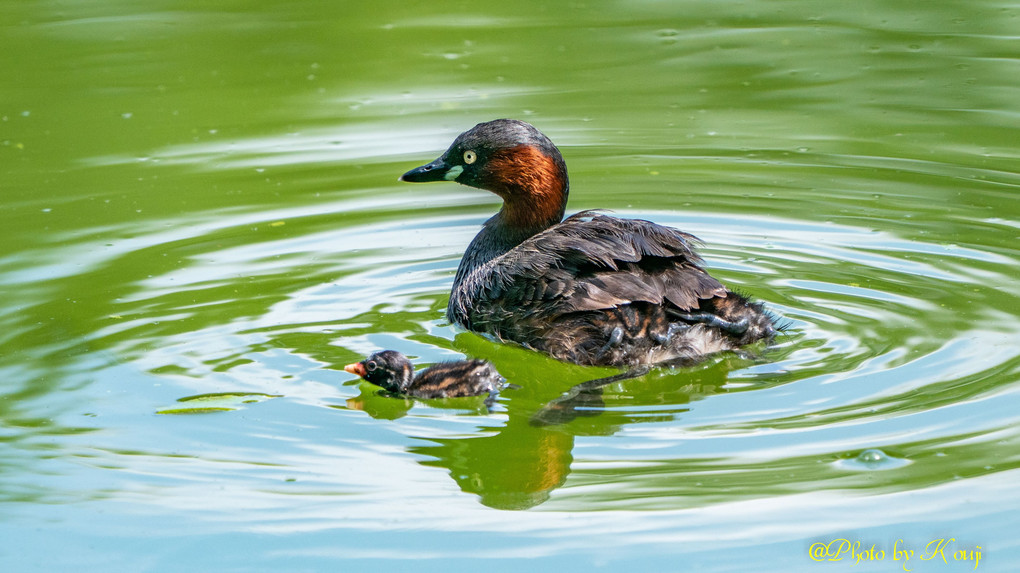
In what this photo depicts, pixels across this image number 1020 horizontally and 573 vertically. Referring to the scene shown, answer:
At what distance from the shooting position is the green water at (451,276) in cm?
418

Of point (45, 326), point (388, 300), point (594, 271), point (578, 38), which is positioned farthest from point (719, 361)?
point (578, 38)

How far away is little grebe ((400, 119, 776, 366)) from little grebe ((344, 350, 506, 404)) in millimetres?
563

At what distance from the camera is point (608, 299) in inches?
216

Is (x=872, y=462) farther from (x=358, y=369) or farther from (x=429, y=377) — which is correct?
(x=358, y=369)

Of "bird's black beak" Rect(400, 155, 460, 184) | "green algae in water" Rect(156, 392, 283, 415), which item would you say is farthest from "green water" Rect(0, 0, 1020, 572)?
"bird's black beak" Rect(400, 155, 460, 184)

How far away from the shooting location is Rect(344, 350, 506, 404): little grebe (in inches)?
202

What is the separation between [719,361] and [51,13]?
27.6 feet

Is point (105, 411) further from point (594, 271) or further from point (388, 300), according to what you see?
point (594, 271)

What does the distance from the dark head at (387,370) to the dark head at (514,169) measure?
65.2 inches

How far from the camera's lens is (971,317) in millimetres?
5652

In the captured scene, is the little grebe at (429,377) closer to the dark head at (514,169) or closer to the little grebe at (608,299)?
the little grebe at (608,299)

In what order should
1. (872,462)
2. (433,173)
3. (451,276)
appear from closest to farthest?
1. (872,462)
2. (433,173)
3. (451,276)

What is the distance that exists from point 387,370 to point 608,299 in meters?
1.02

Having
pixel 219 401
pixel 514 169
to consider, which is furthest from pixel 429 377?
pixel 514 169
